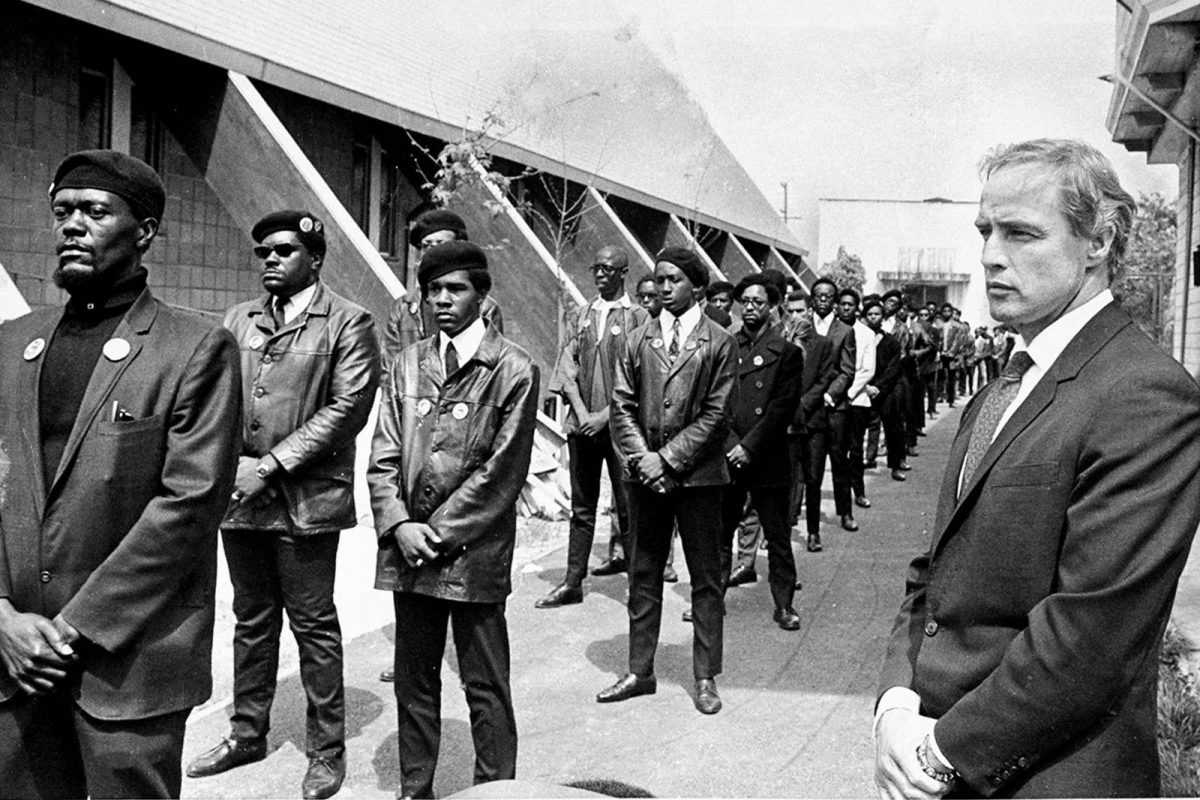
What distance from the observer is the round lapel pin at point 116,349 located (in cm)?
304

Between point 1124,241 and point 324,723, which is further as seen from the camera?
point 324,723

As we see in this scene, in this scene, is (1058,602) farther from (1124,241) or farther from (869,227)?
(869,227)

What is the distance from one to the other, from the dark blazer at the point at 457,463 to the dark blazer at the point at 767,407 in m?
3.30

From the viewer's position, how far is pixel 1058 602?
2.03 m

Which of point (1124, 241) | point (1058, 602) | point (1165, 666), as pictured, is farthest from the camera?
point (1165, 666)

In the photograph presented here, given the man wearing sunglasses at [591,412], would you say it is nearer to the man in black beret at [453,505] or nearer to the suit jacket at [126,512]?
the man in black beret at [453,505]

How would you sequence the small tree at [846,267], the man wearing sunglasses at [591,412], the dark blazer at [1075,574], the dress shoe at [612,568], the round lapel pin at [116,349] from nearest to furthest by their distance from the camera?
the dark blazer at [1075,574]
the round lapel pin at [116,349]
the man wearing sunglasses at [591,412]
the dress shoe at [612,568]
the small tree at [846,267]

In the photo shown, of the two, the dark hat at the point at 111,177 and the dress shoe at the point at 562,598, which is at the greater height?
the dark hat at the point at 111,177

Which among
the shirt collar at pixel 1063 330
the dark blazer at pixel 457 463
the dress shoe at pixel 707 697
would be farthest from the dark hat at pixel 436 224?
the shirt collar at pixel 1063 330

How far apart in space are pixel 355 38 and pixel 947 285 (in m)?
40.0

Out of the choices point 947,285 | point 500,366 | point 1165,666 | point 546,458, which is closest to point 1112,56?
point 546,458

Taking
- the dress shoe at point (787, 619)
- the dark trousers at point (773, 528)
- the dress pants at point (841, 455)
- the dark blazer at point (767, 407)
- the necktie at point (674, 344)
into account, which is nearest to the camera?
the necktie at point (674, 344)

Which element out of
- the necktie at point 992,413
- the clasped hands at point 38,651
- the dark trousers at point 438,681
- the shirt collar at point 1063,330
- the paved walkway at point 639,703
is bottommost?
the paved walkway at point 639,703

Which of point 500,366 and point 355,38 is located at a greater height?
point 355,38
